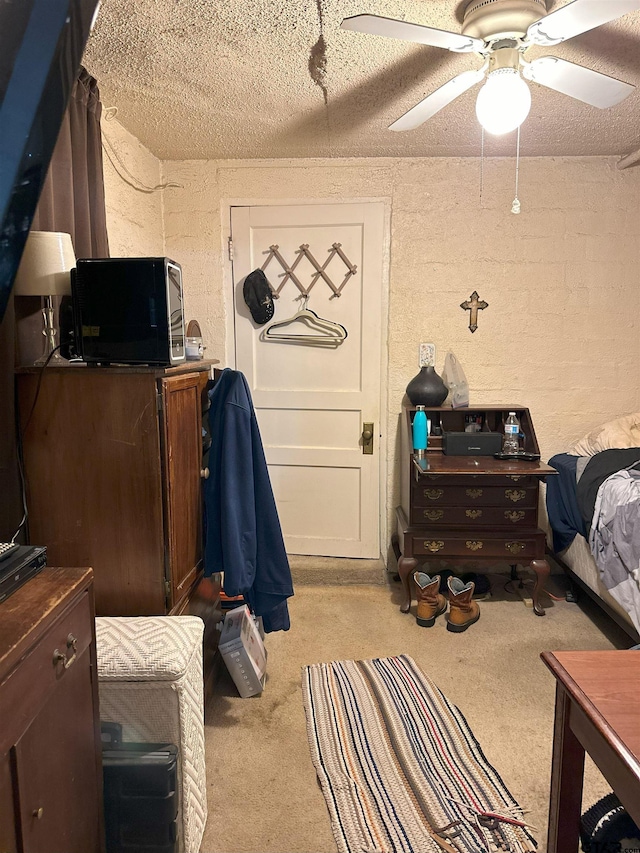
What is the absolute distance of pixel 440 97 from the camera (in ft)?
5.70

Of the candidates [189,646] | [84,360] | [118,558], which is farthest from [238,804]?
[84,360]

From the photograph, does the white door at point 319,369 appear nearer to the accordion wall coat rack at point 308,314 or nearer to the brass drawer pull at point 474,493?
the accordion wall coat rack at point 308,314

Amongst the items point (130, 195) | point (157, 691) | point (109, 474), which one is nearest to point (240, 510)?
point (109, 474)

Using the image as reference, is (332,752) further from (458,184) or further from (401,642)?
(458,184)

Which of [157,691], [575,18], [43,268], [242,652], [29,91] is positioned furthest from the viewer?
[242,652]

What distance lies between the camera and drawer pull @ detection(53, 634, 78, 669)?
3.32 feet

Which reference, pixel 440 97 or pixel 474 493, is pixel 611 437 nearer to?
pixel 474 493

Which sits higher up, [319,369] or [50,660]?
[319,369]

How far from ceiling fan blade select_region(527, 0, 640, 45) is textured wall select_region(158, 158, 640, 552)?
1678 mm

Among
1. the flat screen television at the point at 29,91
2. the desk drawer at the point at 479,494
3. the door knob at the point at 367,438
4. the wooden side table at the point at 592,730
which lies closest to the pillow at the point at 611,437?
the desk drawer at the point at 479,494

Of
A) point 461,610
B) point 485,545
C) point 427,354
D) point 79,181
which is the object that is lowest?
point 461,610

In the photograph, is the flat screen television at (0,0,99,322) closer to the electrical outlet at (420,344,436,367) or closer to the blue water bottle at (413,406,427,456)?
the blue water bottle at (413,406,427,456)

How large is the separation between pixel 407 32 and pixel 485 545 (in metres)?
2.13

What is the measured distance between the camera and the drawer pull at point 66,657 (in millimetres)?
1011
